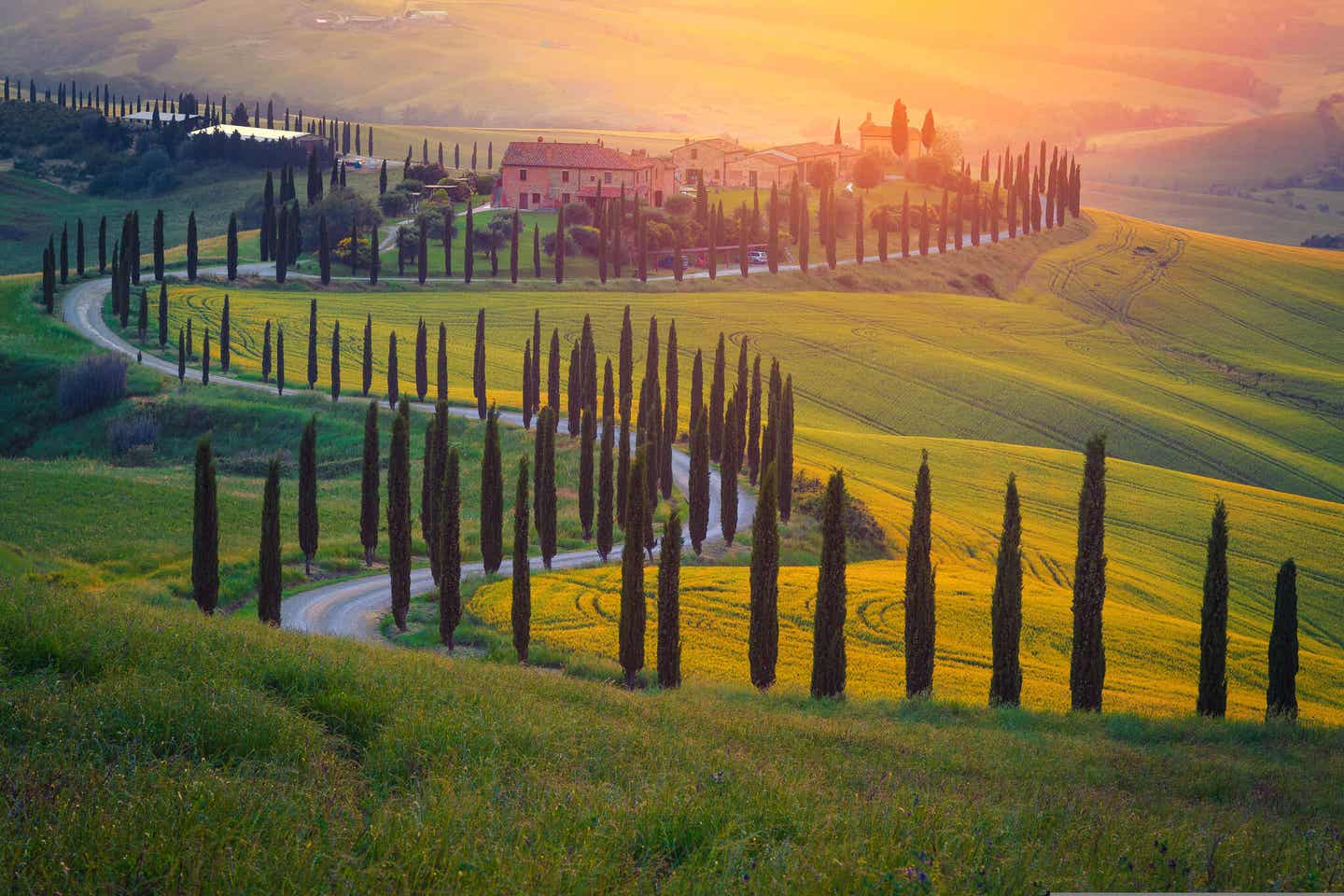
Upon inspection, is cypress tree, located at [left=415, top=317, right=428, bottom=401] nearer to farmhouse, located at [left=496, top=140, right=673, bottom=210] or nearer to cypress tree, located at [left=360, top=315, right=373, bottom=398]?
cypress tree, located at [left=360, top=315, right=373, bottom=398]

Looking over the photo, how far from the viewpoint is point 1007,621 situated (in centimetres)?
3506

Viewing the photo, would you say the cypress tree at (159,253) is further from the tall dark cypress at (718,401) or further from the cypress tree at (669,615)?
the cypress tree at (669,615)

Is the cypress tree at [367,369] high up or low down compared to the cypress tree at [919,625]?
up

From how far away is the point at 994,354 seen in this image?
11375cm

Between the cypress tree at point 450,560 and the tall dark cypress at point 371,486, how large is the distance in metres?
9.46

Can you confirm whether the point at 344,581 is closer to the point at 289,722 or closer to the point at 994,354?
the point at 289,722

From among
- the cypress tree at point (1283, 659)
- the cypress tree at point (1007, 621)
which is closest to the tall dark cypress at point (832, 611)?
the cypress tree at point (1007, 621)

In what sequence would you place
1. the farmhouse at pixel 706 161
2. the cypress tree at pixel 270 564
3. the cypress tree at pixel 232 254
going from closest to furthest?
the cypress tree at pixel 270 564, the cypress tree at pixel 232 254, the farmhouse at pixel 706 161

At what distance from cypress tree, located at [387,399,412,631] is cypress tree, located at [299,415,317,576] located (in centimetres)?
424

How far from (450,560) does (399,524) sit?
5205 mm

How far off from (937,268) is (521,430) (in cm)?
8297

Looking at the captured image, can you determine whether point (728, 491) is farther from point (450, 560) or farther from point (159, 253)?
point (159, 253)

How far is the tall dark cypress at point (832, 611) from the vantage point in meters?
34.0

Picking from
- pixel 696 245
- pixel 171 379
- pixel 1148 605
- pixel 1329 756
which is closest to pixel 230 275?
pixel 171 379
